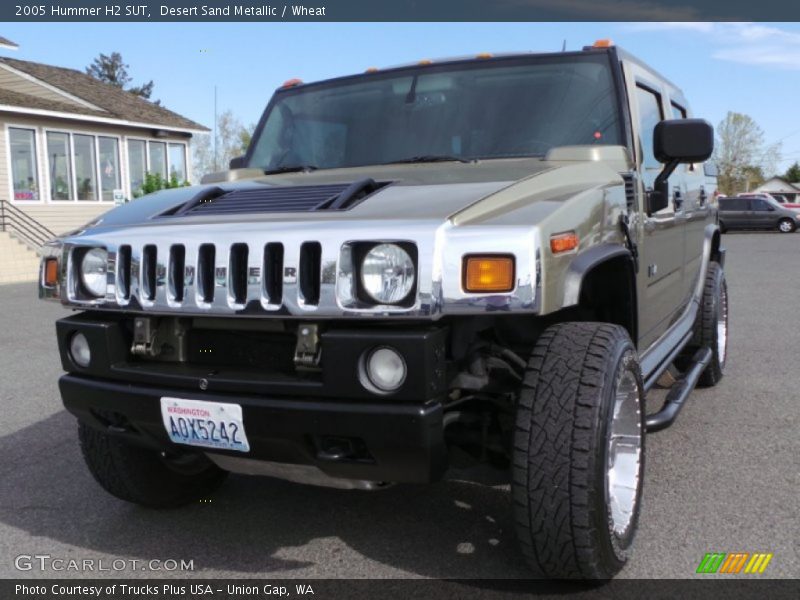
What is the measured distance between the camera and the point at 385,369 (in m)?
2.42

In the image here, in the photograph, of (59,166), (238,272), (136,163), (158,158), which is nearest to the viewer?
(238,272)

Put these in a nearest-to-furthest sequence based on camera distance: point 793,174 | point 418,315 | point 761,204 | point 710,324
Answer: point 418,315, point 710,324, point 761,204, point 793,174

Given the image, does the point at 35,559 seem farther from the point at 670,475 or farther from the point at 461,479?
the point at 670,475

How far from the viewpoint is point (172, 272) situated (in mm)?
2729

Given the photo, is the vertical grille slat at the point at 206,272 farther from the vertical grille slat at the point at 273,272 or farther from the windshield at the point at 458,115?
the windshield at the point at 458,115

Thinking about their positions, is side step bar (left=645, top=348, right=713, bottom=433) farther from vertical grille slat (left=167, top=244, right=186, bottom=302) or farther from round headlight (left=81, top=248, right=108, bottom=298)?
round headlight (left=81, top=248, right=108, bottom=298)

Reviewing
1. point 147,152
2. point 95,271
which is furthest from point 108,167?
point 95,271

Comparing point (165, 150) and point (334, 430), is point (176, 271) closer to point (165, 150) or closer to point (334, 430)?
point (334, 430)

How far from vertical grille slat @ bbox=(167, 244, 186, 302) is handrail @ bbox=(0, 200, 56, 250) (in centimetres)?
1838

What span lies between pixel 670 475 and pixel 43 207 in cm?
2057

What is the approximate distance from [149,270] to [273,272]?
0.51 metres

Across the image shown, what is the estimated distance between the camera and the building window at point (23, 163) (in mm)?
20781

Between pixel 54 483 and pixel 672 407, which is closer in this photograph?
pixel 672 407

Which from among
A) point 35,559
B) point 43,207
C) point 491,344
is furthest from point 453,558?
point 43,207
